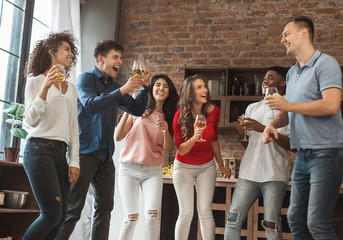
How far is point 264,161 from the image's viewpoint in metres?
3.16

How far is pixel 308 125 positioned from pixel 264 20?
3388 mm

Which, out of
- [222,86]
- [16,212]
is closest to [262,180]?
[16,212]

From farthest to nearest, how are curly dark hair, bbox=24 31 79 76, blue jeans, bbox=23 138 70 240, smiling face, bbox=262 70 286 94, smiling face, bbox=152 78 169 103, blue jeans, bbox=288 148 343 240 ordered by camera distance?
smiling face, bbox=152 78 169 103, smiling face, bbox=262 70 286 94, curly dark hair, bbox=24 31 79 76, blue jeans, bbox=23 138 70 240, blue jeans, bbox=288 148 343 240

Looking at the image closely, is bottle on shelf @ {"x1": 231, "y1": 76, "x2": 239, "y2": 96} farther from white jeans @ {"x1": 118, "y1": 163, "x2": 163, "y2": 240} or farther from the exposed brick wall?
white jeans @ {"x1": 118, "y1": 163, "x2": 163, "y2": 240}

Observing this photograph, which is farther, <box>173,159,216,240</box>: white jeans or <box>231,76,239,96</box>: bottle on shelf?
<box>231,76,239,96</box>: bottle on shelf

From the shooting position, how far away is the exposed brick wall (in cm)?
530

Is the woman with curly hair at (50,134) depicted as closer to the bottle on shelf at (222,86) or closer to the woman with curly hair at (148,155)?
the woman with curly hair at (148,155)

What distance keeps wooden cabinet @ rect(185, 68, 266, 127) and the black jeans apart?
2294 millimetres

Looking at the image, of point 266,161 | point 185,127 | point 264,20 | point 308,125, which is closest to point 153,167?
point 185,127

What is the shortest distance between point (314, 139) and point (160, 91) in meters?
1.71

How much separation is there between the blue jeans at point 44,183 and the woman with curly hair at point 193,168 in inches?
47.3

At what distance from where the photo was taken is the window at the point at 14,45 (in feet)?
14.7

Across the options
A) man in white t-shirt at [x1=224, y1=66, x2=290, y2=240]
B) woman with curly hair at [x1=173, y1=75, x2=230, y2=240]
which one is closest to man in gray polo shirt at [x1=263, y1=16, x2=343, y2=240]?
man in white t-shirt at [x1=224, y1=66, x2=290, y2=240]

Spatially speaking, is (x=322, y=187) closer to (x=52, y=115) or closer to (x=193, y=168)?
(x=193, y=168)
